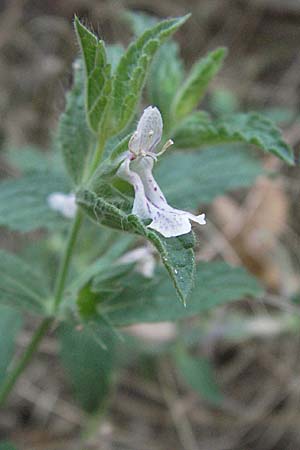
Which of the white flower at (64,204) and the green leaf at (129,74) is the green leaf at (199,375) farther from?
the green leaf at (129,74)

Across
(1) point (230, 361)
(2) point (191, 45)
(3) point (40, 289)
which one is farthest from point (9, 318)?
(2) point (191, 45)

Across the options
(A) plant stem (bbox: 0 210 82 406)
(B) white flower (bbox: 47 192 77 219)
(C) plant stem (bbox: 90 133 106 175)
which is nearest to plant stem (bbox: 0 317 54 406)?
(A) plant stem (bbox: 0 210 82 406)

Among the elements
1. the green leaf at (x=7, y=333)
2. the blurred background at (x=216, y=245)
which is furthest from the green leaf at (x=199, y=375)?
the green leaf at (x=7, y=333)

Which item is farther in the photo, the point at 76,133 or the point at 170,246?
the point at 76,133

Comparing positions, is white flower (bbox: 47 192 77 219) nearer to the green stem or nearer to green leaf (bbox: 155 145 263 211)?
the green stem

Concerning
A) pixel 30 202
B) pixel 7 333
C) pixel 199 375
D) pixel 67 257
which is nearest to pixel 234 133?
pixel 67 257

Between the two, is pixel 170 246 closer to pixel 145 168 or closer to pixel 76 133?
pixel 145 168
